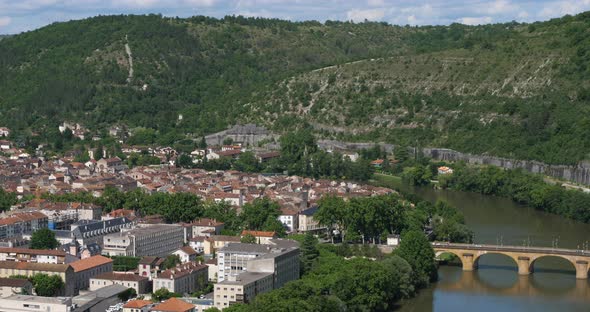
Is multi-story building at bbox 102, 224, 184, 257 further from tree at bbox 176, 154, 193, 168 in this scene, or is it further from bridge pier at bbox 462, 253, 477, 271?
tree at bbox 176, 154, 193, 168

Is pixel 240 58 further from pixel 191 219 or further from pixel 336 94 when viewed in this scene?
pixel 191 219

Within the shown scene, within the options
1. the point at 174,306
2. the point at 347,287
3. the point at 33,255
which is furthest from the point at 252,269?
the point at 33,255

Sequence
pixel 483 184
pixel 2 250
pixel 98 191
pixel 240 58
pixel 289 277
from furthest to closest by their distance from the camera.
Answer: pixel 240 58 < pixel 483 184 < pixel 98 191 < pixel 2 250 < pixel 289 277

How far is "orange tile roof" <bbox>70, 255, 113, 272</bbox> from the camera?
38.6 metres

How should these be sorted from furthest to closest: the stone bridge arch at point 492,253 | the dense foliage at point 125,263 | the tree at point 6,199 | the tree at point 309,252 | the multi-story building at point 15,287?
the tree at point 6,199 → the stone bridge arch at point 492,253 → the tree at point 309,252 → the dense foliage at point 125,263 → the multi-story building at point 15,287

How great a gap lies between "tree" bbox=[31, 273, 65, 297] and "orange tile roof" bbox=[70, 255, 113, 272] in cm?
130

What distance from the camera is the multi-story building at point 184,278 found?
122 feet

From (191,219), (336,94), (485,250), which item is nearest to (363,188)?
(191,219)

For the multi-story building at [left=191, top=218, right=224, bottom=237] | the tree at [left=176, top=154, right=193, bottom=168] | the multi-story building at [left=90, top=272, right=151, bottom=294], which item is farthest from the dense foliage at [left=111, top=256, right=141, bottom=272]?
the tree at [left=176, top=154, right=193, bottom=168]

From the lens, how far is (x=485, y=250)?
144 ft

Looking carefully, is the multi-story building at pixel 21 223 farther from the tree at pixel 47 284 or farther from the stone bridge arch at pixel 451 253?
the stone bridge arch at pixel 451 253

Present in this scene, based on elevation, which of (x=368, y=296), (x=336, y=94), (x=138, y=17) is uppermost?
(x=138, y=17)

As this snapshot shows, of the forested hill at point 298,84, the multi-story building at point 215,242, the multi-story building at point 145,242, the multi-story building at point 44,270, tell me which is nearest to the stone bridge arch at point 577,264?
the multi-story building at point 215,242

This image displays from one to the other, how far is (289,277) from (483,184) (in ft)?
96.0
